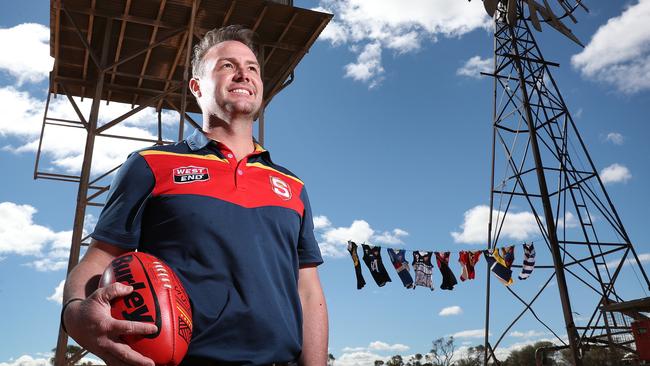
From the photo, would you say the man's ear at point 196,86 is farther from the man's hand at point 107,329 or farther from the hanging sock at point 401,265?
the hanging sock at point 401,265

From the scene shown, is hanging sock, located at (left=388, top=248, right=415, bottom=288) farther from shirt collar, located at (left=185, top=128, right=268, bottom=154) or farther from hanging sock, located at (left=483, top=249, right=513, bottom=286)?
shirt collar, located at (left=185, top=128, right=268, bottom=154)

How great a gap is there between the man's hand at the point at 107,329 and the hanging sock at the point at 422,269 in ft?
65.4

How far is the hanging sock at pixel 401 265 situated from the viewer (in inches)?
832

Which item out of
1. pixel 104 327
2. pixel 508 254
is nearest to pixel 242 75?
pixel 104 327

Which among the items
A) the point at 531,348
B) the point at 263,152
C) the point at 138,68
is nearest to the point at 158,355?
the point at 263,152

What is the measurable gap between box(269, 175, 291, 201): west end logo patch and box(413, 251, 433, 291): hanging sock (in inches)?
751

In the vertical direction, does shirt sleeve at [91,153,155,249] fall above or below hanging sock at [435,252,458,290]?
below

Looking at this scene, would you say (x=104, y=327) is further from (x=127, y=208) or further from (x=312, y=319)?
(x=312, y=319)

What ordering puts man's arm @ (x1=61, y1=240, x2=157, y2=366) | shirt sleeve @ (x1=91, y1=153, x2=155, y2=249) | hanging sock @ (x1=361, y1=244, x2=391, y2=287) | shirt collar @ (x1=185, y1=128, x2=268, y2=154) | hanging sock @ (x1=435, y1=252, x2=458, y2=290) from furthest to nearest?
1. hanging sock @ (x1=435, y1=252, x2=458, y2=290)
2. hanging sock @ (x1=361, y1=244, x2=391, y2=287)
3. shirt collar @ (x1=185, y1=128, x2=268, y2=154)
4. shirt sleeve @ (x1=91, y1=153, x2=155, y2=249)
5. man's arm @ (x1=61, y1=240, x2=157, y2=366)

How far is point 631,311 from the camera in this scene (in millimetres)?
16047

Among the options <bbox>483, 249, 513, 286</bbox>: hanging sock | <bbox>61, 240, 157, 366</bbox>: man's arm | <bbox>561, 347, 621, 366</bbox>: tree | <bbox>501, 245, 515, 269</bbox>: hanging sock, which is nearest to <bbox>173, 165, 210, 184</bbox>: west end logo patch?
<bbox>61, 240, 157, 366</bbox>: man's arm

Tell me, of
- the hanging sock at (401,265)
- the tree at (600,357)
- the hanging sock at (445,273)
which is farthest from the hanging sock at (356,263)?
the tree at (600,357)

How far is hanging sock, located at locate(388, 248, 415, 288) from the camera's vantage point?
832 inches

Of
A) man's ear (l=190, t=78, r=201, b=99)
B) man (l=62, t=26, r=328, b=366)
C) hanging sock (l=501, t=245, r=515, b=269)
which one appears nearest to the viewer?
man (l=62, t=26, r=328, b=366)
